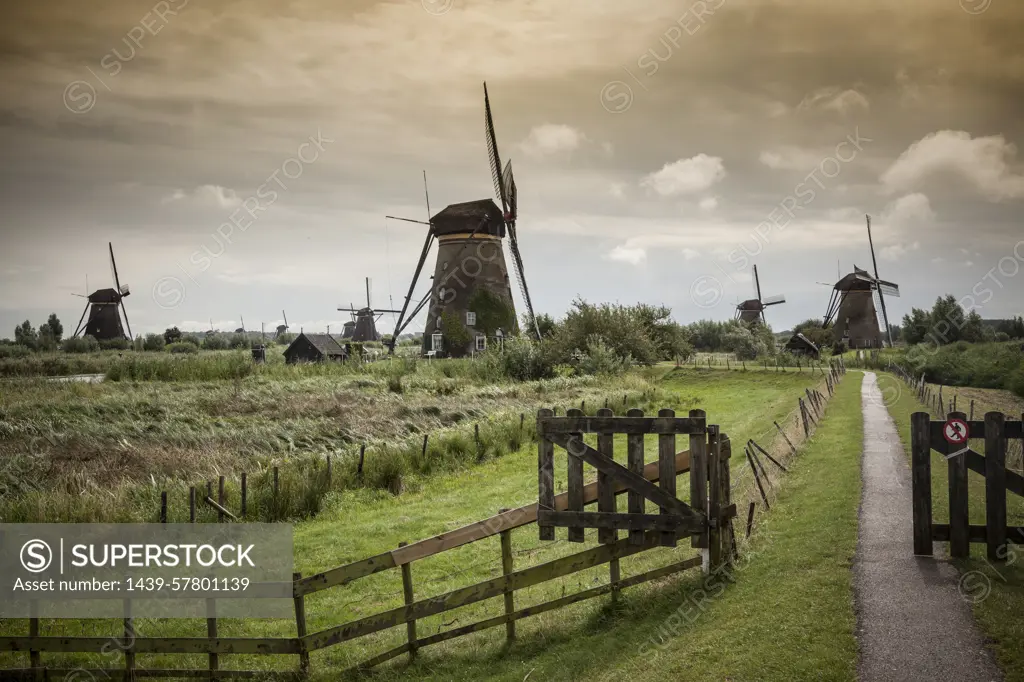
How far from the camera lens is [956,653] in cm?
718

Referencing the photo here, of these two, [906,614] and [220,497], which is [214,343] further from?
[906,614]

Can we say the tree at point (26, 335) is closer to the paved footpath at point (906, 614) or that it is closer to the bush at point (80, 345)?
the bush at point (80, 345)

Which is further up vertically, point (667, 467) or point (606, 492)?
point (667, 467)

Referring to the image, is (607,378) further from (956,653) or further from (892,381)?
(956,653)

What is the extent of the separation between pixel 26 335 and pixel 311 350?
31.5 metres

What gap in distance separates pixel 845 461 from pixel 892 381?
36.6 metres

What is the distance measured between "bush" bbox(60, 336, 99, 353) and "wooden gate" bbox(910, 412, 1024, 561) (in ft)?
245

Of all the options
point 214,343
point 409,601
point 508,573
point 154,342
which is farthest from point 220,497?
point 214,343

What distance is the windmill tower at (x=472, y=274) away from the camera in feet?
192

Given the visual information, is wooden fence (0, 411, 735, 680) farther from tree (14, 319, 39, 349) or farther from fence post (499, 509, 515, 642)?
tree (14, 319, 39, 349)

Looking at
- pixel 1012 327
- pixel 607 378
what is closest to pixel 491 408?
pixel 607 378

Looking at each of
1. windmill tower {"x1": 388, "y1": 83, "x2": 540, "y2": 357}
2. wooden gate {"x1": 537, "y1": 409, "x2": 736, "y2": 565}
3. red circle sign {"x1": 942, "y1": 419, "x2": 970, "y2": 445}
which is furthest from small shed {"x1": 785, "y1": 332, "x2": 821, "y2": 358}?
wooden gate {"x1": 537, "y1": 409, "x2": 736, "y2": 565}

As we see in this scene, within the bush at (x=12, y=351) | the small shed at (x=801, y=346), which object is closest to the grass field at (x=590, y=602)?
the bush at (x=12, y=351)

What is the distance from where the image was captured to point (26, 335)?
245 ft
